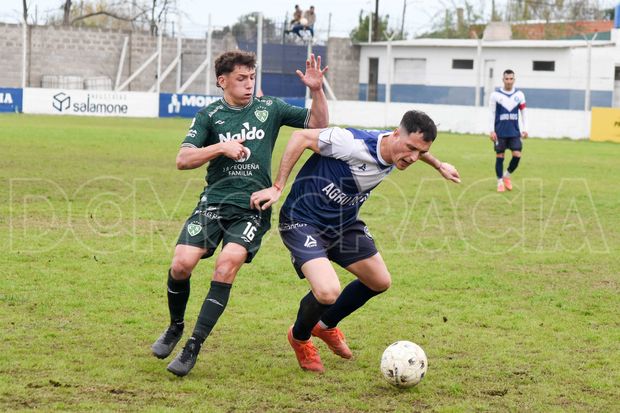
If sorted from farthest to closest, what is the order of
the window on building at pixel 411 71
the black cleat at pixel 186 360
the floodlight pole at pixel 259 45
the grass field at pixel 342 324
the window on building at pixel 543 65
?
the window on building at pixel 411 71 → the window on building at pixel 543 65 → the floodlight pole at pixel 259 45 → the black cleat at pixel 186 360 → the grass field at pixel 342 324

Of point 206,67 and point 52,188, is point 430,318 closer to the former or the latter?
point 52,188

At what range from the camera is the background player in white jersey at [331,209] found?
19.9ft

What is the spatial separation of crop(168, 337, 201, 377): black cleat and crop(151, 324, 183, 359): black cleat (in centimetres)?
24

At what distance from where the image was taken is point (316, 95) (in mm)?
6469

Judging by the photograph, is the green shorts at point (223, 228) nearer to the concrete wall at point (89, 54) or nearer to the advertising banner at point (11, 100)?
the advertising banner at point (11, 100)

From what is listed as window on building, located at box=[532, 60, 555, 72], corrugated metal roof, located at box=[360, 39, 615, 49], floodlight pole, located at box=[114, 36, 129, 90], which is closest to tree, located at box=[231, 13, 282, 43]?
floodlight pole, located at box=[114, 36, 129, 90]

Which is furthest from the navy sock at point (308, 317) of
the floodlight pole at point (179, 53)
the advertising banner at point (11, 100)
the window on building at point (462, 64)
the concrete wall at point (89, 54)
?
the window on building at point (462, 64)

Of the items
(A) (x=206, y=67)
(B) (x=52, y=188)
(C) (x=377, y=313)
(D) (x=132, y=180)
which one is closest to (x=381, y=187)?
(D) (x=132, y=180)

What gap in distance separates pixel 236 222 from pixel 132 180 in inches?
413

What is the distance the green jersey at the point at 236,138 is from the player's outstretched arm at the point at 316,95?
0.28m

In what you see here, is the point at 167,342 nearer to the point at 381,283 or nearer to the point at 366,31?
the point at 381,283

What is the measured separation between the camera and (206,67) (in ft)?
143

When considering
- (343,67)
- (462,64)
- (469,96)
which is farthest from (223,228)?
(343,67)

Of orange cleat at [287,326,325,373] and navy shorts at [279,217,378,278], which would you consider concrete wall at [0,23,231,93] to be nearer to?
navy shorts at [279,217,378,278]
